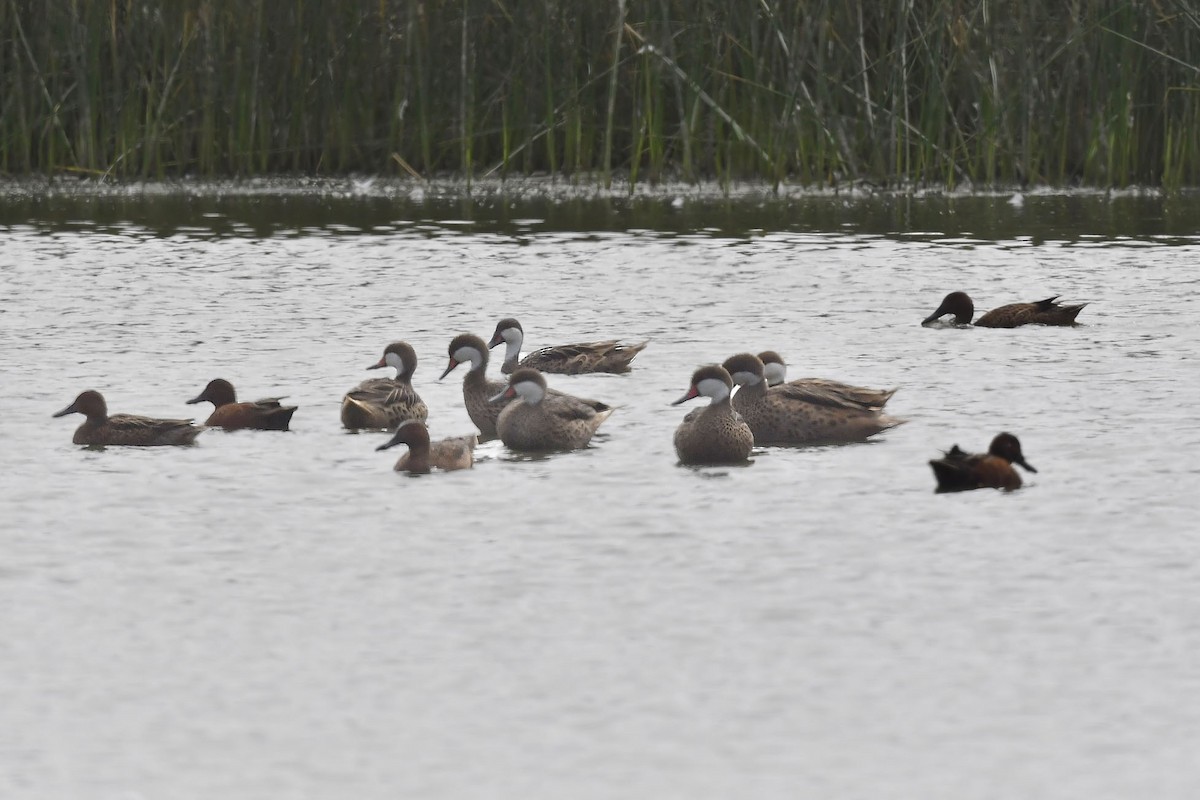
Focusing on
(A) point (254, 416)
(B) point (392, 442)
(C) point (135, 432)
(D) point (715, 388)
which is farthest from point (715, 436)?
(C) point (135, 432)

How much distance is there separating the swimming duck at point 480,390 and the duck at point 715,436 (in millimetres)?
1245

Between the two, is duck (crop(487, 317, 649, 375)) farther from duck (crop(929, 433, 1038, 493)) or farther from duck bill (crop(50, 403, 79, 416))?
duck (crop(929, 433, 1038, 493))

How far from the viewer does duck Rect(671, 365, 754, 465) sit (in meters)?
8.09

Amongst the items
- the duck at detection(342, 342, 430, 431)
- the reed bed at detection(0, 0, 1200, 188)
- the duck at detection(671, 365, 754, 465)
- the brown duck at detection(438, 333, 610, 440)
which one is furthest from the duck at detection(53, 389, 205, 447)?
the reed bed at detection(0, 0, 1200, 188)

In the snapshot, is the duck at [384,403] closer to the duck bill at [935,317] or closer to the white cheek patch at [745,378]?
the white cheek patch at [745,378]

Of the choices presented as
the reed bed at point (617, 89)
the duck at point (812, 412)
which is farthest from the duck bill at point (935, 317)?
the reed bed at point (617, 89)

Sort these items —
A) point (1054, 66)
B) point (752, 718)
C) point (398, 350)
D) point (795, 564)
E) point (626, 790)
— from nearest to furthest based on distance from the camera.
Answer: point (626, 790) → point (752, 718) → point (795, 564) → point (398, 350) → point (1054, 66)

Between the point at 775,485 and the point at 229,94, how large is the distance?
13087mm

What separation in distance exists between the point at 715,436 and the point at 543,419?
2.68 feet

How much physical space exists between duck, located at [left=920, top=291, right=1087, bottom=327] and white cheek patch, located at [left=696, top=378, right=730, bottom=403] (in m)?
3.74

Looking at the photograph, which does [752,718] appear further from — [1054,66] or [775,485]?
[1054,66]

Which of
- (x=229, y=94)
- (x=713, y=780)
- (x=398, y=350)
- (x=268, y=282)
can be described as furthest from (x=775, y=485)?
(x=229, y=94)

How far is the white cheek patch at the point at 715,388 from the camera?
8.45m

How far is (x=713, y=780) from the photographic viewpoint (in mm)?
4344
